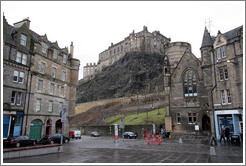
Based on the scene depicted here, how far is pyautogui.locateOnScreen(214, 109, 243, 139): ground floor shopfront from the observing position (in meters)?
22.4

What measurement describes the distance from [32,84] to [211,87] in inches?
994

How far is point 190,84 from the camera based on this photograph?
31812 mm

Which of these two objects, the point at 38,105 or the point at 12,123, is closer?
the point at 12,123

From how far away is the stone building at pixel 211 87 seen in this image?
22859mm

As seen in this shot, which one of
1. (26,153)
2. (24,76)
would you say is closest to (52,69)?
(24,76)

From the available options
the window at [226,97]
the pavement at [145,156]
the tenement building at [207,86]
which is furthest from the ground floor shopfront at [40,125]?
the window at [226,97]

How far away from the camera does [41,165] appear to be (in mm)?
8922

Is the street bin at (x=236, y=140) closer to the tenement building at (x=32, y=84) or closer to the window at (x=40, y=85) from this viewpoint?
the tenement building at (x=32, y=84)

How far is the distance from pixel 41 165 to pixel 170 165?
20.6 ft

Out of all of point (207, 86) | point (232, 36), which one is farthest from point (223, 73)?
point (232, 36)

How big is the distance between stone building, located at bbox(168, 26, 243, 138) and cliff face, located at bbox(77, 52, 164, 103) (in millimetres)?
47462

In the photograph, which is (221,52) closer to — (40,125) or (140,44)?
(40,125)

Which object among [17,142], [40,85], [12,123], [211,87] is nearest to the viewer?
[17,142]

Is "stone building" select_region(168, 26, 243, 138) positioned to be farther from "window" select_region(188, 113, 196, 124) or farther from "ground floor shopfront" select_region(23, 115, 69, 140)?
"ground floor shopfront" select_region(23, 115, 69, 140)
